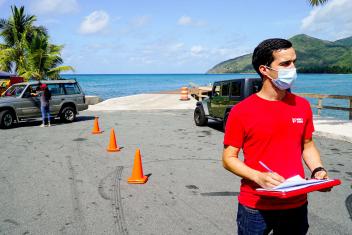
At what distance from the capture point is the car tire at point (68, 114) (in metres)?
16.0

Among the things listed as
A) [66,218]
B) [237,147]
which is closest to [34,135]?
[66,218]

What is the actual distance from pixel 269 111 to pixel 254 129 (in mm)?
155

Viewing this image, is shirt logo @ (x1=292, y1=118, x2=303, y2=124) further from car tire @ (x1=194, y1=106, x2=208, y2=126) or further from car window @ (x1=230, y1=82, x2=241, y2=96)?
car tire @ (x1=194, y1=106, x2=208, y2=126)

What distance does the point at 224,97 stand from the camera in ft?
41.4

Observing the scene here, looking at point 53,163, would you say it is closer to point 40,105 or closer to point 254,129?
point 254,129

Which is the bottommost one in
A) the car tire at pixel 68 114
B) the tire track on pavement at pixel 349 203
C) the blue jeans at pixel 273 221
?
the car tire at pixel 68 114

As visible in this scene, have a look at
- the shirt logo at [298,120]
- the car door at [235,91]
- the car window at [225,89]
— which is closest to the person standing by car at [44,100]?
the car window at [225,89]

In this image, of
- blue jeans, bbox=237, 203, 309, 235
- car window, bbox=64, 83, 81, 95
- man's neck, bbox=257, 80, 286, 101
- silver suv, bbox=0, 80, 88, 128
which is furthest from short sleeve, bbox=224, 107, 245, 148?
car window, bbox=64, 83, 81, 95

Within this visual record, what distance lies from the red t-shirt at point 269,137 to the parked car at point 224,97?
913 centimetres

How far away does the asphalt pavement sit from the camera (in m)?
4.56

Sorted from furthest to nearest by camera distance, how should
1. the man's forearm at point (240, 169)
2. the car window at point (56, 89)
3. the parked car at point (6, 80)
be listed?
the parked car at point (6, 80), the car window at point (56, 89), the man's forearm at point (240, 169)

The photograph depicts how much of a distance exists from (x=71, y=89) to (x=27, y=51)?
59.6 ft

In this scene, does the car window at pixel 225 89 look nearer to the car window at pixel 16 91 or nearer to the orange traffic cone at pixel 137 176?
the orange traffic cone at pixel 137 176

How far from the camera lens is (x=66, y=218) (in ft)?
15.6
